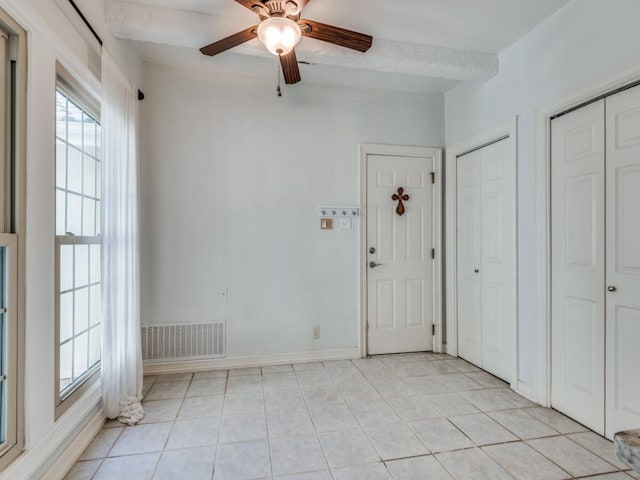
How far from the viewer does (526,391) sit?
2600mm

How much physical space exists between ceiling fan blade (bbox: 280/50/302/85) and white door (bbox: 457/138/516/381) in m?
1.81

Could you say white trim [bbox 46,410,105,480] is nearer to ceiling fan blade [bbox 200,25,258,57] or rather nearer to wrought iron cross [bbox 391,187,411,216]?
ceiling fan blade [bbox 200,25,258,57]

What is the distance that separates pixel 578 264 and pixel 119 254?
303 cm

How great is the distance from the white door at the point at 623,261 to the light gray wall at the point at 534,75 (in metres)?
0.29

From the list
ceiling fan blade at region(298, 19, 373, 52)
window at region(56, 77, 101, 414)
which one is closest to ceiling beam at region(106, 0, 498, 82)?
ceiling fan blade at region(298, 19, 373, 52)

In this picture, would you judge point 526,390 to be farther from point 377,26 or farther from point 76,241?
point 76,241

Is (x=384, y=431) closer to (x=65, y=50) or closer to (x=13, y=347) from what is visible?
(x=13, y=347)

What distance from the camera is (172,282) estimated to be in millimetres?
3074

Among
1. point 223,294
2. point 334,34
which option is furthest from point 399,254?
point 334,34

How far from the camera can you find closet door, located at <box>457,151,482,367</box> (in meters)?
3.20

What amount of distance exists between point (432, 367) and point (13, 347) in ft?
9.98

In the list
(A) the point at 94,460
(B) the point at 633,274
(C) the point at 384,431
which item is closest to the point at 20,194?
(A) the point at 94,460

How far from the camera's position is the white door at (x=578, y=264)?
2.10 meters

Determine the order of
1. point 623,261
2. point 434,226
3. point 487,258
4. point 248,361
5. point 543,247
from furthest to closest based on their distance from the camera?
point 434,226 → point 248,361 → point 487,258 → point 543,247 → point 623,261
